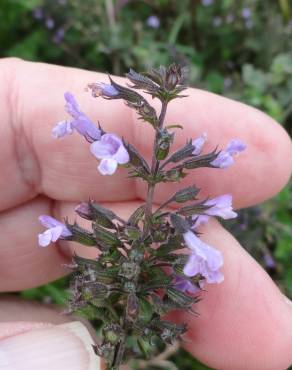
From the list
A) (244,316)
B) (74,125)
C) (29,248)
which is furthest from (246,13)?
(74,125)

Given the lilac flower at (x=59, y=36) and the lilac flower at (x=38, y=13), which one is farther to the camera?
the lilac flower at (x=38, y=13)

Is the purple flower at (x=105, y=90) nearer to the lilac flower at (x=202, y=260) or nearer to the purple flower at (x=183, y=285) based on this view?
the lilac flower at (x=202, y=260)

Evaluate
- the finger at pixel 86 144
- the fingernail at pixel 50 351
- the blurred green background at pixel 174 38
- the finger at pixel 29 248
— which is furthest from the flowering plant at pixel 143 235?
the blurred green background at pixel 174 38

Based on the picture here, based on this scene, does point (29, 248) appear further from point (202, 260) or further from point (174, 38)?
point (174, 38)

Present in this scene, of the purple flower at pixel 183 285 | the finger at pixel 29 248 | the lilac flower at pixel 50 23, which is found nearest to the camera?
the purple flower at pixel 183 285

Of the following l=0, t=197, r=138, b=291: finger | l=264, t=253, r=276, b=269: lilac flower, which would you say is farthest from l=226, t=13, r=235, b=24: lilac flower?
l=0, t=197, r=138, b=291: finger

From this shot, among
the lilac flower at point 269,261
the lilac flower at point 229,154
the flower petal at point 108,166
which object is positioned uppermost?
the flower petal at point 108,166
